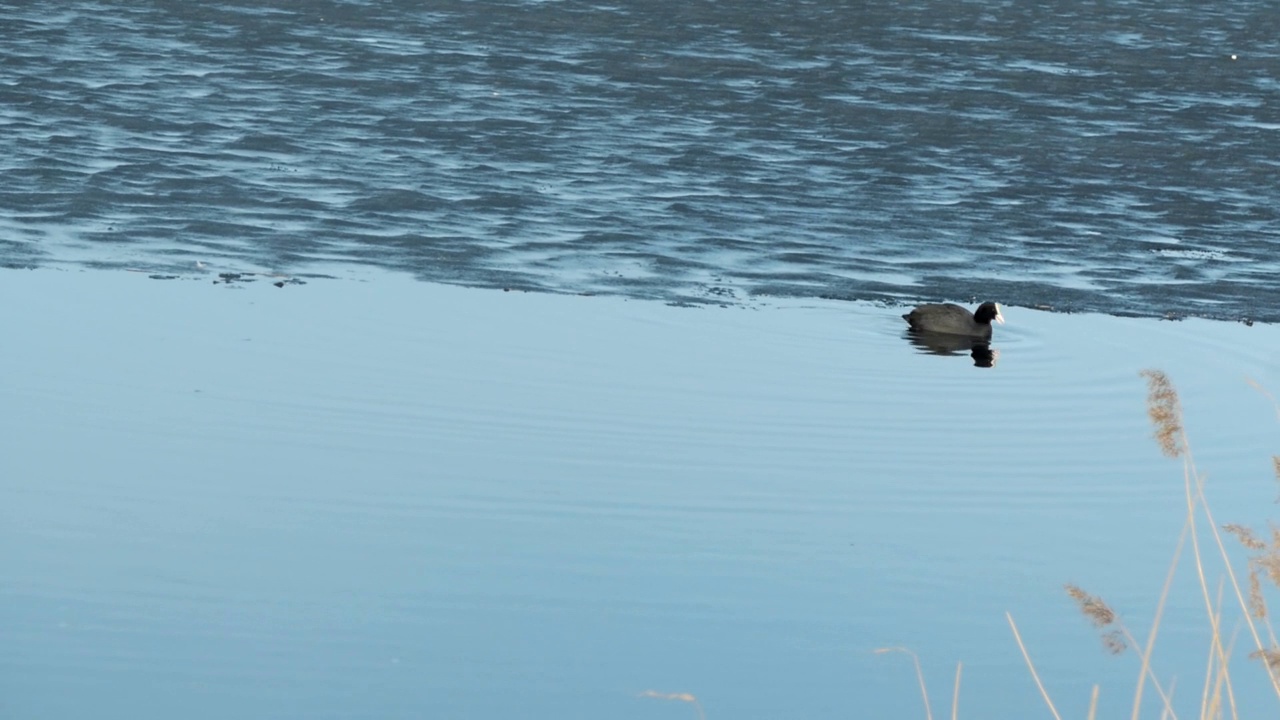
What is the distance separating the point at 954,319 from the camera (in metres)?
10.1

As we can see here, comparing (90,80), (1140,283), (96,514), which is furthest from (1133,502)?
(90,80)

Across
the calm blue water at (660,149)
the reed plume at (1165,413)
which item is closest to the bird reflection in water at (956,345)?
the calm blue water at (660,149)

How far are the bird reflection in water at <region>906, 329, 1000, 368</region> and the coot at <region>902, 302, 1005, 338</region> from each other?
33 mm

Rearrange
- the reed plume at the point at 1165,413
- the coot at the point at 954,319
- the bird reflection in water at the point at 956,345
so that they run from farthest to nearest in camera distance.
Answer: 1. the coot at the point at 954,319
2. the bird reflection in water at the point at 956,345
3. the reed plume at the point at 1165,413

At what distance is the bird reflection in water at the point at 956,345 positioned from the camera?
32.3 ft

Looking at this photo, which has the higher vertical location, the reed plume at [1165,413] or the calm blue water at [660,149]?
the reed plume at [1165,413]

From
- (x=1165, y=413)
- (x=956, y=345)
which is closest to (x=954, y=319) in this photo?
(x=956, y=345)

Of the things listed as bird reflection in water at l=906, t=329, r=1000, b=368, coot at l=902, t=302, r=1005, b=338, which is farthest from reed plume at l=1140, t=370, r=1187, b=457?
coot at l=902, t=302, r=1005, b=338

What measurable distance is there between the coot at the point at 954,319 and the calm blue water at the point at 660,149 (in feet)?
2.86

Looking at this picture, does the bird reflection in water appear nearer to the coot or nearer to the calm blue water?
the coot

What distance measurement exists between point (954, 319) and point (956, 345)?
0.92ft

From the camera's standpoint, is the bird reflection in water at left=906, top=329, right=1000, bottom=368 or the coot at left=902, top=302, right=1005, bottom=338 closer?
the bird reflection in water at left=906, top=329, right=1000, bottom=368

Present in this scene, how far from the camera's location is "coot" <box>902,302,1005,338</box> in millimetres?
10133

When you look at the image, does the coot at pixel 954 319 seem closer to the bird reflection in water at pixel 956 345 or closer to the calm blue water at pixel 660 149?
the bird reflection in water at pixel 956 345
